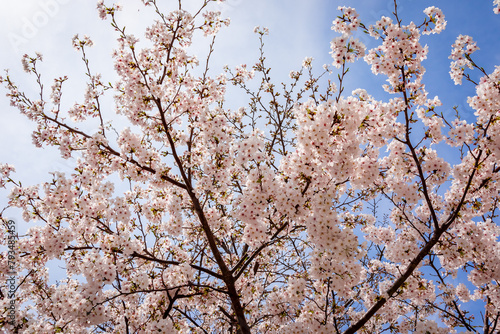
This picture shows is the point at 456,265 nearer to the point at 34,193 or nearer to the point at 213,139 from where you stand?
the point at 213,139

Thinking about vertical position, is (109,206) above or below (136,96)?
below

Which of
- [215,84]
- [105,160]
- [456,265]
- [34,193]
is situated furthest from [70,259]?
[456,265]

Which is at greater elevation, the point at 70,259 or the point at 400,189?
the point at 400,189

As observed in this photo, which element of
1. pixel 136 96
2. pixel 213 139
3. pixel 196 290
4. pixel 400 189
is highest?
pixel 136 96

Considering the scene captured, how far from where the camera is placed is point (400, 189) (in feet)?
19.2

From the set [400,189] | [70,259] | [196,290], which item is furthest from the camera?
[70,259]

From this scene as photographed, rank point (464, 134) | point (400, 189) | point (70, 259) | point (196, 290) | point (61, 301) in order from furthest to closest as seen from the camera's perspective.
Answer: point (70, 259) → point (196, 290) → point (400, 189) → point (464, 134) → point (61, 301)

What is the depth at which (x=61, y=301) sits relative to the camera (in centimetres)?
500

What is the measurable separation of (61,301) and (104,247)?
1046 mm

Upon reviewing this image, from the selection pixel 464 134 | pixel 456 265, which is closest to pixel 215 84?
pixel 464 134

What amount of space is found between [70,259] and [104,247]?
6.25 ft

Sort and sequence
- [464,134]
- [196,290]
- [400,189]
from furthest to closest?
[196,290] < [400,189] < [464,134]

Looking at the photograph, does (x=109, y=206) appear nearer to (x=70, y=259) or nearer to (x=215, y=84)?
(x=70, y=259)

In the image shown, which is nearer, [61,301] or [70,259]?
[61,301]
